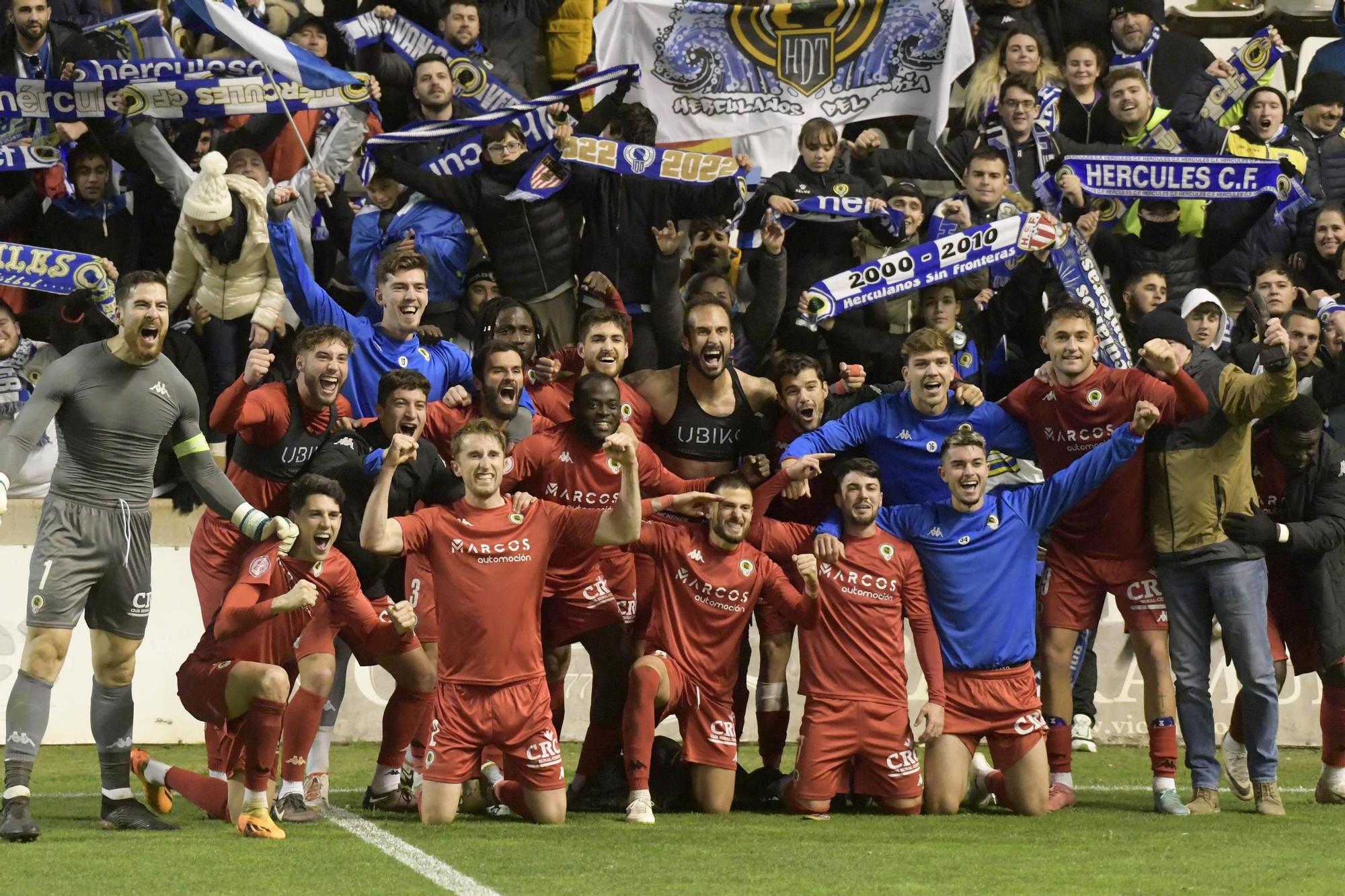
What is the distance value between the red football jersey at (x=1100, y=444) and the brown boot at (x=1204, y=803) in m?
1.14

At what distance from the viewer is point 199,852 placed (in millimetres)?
7355

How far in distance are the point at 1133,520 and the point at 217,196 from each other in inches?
206

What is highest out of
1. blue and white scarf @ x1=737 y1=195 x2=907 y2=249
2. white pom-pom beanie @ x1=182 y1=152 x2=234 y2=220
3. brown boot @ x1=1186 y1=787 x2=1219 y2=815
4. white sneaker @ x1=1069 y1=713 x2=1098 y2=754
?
blue and white scarf @ x1=737 y1=195 x2=907 y2=249

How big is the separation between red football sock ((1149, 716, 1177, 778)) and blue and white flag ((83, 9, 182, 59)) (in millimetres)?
7602

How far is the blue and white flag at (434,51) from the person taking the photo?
493 inches

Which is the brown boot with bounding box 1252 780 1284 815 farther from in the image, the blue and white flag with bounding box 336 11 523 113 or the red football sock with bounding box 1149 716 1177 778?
the blue and white flag with bounding box 336 11 523 113

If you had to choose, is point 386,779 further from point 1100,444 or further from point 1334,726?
point 1334,726

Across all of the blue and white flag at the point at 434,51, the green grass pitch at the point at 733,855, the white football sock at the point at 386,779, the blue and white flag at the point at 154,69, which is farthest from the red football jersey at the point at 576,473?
the blue and white flag at the point at 434,51

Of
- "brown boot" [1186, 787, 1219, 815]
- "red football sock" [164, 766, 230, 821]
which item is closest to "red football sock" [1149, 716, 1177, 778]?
"brown boot" [1186, 787, 1219, 815]

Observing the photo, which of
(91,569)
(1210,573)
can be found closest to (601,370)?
(91,569)

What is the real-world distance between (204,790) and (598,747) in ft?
6.23

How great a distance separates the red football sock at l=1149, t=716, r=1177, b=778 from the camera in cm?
899

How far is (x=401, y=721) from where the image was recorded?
29.0 feet

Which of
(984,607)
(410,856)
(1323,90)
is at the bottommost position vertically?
(410,856)
